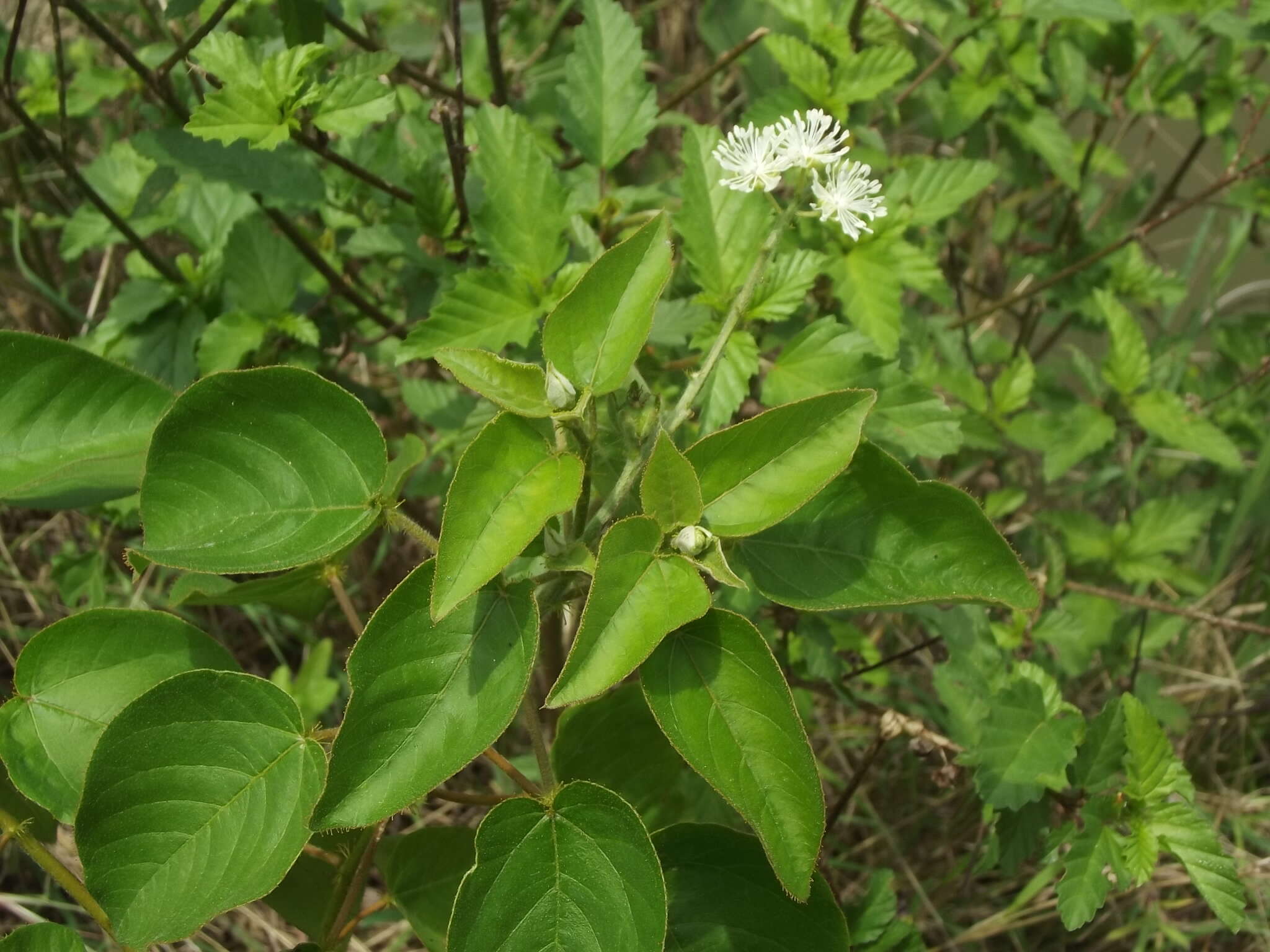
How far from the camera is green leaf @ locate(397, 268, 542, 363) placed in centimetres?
141

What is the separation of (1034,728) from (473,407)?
41.3 inches

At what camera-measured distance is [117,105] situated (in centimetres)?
274

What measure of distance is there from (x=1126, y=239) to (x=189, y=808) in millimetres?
1966

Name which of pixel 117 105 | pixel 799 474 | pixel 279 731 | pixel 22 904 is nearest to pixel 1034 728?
pixel 799 474

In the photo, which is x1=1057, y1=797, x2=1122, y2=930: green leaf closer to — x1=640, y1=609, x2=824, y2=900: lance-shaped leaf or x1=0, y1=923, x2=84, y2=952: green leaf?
x1=640, y1=609, x2=824, y2=900: lance-shaped leaf

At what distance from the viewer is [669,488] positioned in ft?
3.17

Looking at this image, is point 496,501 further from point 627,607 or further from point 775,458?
point 775,458

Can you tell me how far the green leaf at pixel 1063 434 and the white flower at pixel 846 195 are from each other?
0.97m

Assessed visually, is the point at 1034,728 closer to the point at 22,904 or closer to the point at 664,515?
the point at 664,515

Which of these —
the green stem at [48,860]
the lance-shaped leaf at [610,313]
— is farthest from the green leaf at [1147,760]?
the green stem at [48,860]

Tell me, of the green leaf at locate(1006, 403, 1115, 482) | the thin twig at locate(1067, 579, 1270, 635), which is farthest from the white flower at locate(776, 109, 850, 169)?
the thin twig at locate(1067, 579, 1270, 635)

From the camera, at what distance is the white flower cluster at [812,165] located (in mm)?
1155

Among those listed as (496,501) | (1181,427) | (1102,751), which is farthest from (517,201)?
(1181,427)

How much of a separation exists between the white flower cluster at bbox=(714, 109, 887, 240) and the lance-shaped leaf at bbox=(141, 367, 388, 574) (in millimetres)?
475
